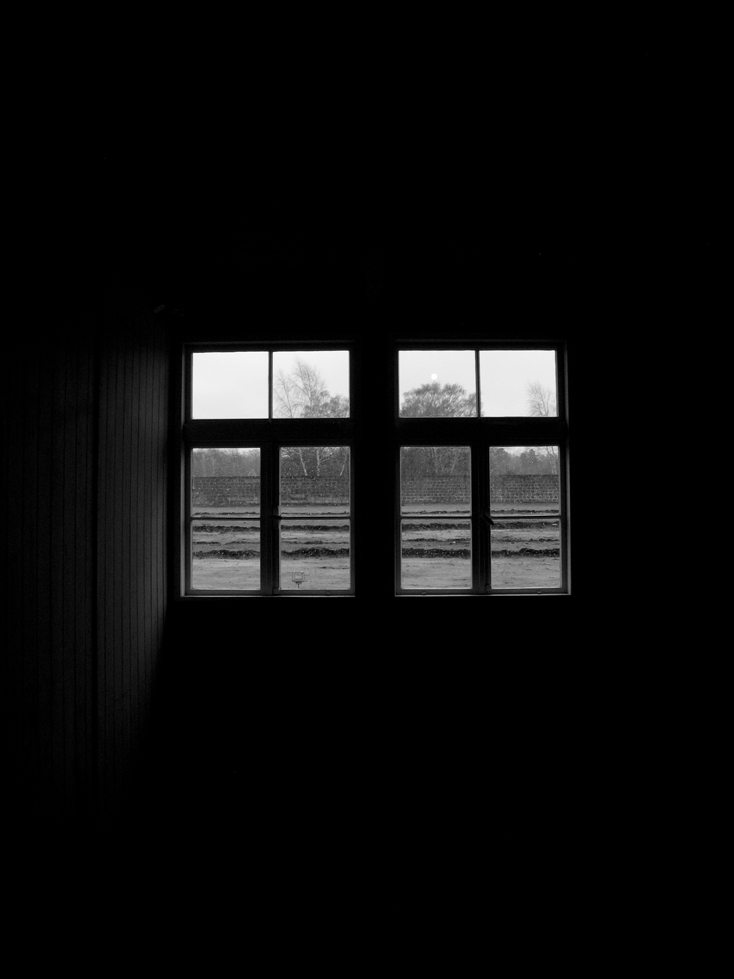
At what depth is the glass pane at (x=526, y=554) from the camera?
3.50 meters

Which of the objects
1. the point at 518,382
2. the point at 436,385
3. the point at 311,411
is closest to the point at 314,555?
the point at 311,411

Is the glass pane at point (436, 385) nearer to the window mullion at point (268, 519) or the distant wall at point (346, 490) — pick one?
the distant wall at point (346, 490)

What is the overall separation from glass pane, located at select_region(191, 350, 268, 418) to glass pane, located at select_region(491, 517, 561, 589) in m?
1.64

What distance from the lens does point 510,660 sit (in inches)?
133

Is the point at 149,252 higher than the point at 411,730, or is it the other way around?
the point at 149,252

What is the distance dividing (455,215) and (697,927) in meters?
3.13

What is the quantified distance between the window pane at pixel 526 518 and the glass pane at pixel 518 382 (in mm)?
242


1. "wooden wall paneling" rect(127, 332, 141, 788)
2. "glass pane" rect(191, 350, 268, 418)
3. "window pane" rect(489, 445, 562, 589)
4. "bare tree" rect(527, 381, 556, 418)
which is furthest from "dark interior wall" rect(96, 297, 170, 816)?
"bare tree" rect(527, 381, 556, 418)

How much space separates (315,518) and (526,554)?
4.25 ft

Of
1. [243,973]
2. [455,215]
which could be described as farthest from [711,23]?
[243,973]

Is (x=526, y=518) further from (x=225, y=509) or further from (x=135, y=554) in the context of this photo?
(x=135, y=554)

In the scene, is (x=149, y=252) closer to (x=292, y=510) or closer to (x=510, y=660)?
(x=292, y=510)

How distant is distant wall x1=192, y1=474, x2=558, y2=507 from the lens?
3.52m

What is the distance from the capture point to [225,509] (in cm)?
355
